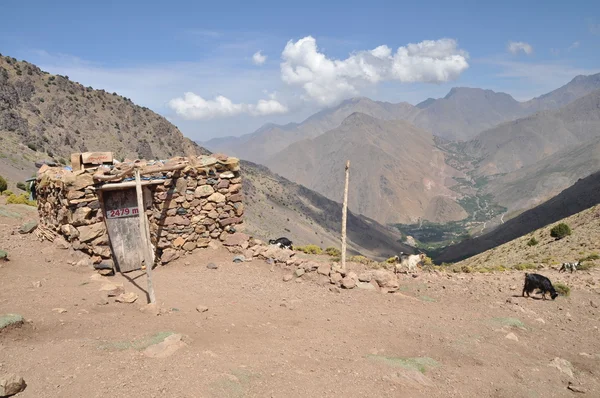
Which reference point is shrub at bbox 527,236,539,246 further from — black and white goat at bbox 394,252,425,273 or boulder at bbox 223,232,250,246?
boulder at bbox 223,232,250,246

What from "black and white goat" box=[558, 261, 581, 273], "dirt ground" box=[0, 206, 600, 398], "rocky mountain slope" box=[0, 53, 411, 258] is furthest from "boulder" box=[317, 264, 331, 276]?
"rocky mountain slope" box=[0, 53, 411, 258]

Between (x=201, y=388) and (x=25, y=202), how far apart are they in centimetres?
1716

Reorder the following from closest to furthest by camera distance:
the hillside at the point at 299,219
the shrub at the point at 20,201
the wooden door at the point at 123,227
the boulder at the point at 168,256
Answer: the wooden door at the point at 123,227 → the boulder at the point at 168,256 → the shrub at the point at 20,201 → the hillside at the point at 299,219

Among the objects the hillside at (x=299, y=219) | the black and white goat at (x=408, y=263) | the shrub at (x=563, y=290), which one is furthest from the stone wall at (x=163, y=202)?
the hillside at (x=299, y=219)

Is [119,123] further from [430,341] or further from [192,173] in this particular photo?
[430,341]

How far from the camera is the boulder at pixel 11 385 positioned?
4802mm

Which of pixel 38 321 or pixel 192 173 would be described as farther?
Answer: pixel 192 173

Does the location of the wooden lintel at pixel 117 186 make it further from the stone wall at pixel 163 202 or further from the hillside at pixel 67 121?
the hillside at pixel 67 121

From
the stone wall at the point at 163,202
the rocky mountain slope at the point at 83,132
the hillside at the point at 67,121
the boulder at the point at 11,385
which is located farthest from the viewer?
the hillside at the point at 67,121

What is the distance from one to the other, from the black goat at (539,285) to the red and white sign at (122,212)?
12.7 meters

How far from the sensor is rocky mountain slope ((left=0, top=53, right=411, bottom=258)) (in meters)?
53.2

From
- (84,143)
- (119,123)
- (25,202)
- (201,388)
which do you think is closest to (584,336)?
(201,388)

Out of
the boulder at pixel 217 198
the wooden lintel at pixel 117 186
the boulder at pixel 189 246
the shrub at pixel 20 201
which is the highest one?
the wooden lintel at pixel 117 186

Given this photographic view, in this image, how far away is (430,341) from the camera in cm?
891
